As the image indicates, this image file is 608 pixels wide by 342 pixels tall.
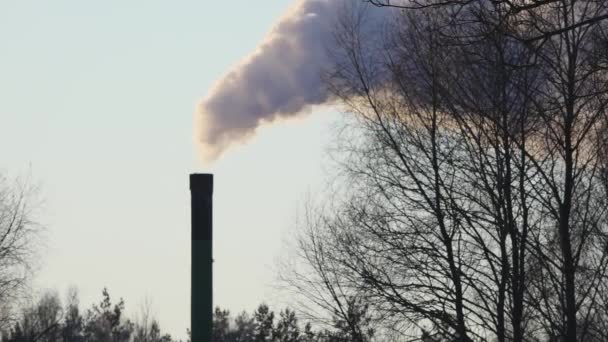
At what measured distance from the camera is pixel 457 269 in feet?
79.8

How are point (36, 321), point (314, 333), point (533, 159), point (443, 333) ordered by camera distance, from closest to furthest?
point (533, 159)
point (443, 333)
point (314, 333)
point (36, 321)

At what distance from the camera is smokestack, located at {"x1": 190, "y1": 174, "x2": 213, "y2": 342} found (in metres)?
21.1

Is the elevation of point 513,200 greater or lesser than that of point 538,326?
greater

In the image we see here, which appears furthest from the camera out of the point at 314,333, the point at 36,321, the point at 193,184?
the point at 36,321

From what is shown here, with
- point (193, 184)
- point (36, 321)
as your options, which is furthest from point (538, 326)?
point (36, 321)

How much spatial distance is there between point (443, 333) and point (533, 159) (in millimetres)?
3312

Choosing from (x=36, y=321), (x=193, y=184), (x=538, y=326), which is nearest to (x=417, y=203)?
(x=538, y=326)

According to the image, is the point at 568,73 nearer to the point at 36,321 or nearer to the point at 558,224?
the point at 558,224

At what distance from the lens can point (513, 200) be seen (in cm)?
2366

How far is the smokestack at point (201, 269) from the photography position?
21.1 metres

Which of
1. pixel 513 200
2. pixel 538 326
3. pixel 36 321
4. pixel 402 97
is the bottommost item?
pixel 538 326

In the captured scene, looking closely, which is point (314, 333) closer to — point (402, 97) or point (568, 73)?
point (402, 97)

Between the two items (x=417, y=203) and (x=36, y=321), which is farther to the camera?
(x=36, y=321)

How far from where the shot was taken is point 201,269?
21156 millimetres
